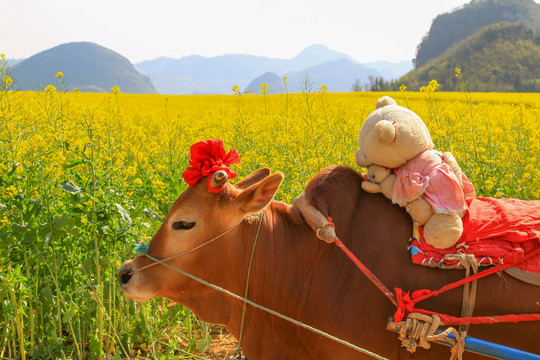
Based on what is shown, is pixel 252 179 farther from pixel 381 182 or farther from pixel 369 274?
pixel 369 274

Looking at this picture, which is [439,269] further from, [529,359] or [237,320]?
[237,320]

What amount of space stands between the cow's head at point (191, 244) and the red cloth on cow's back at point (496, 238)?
85 centimetres

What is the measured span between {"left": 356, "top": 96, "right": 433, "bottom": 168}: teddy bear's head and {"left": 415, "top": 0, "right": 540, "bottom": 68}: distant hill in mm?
121585

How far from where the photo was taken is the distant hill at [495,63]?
189 ft

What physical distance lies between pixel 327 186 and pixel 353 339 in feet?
2.37

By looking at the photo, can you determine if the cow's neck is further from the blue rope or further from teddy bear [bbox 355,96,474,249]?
teddy bear [bbox 355,96,474,249]

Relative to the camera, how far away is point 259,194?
2.05 meters

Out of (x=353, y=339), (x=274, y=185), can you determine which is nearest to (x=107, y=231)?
(x=274, y=185)

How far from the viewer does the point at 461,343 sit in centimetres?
183

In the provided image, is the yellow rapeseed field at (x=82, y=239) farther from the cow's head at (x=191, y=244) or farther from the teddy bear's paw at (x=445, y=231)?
the teddy bear's paw at (x=445, y=231)

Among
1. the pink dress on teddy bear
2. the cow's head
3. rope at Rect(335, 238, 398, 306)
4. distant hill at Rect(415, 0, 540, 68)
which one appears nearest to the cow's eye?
the cow's head

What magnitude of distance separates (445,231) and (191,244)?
1.17 meters

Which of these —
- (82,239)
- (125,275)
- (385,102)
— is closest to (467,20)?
(385,102)

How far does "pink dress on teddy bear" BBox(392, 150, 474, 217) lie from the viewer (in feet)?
6.44
